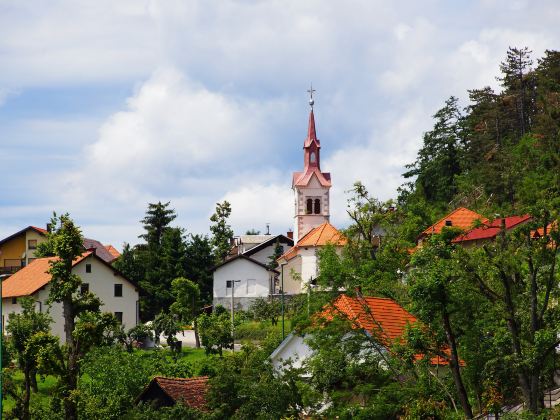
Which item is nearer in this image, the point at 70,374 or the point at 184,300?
the point at 70,374

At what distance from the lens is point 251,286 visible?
9288 cm

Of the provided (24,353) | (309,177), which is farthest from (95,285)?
(309,177)

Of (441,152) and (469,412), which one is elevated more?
(441,152)

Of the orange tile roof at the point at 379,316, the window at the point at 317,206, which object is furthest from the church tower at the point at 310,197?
the orange tile roof at the point at 379,316

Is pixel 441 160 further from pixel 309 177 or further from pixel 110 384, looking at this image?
pixel 110 384

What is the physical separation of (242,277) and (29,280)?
74.0 ft

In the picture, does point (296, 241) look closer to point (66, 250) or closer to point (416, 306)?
point (66, 250)

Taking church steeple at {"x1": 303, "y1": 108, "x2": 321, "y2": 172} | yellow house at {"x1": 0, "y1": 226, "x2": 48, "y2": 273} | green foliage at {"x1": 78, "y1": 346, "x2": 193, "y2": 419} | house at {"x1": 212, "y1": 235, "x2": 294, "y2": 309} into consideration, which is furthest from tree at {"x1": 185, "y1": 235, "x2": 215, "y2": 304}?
green foliage at {"x1": 78, "y1": 346, "x2": 193, "y2": 419}

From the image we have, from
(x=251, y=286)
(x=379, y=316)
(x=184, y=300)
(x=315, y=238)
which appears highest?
(x=315, y=238)

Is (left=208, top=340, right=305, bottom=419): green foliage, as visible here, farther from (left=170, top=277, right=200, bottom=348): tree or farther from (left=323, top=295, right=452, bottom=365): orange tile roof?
(left=170, top=277, right=200, bottom=348): tree

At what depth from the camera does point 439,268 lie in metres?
29.5

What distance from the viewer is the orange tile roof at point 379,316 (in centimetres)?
3497

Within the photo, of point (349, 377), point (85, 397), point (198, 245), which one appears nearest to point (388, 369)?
point (349, 377)

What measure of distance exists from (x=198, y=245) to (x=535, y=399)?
62034 mm
